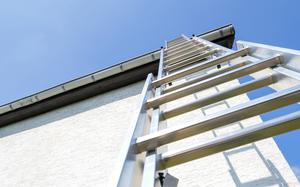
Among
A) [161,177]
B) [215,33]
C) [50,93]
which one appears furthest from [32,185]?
[215,33]

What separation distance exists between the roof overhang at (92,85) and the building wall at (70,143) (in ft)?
0.58

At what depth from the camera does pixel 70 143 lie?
14.8 feet

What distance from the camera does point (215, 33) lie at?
532 centimetres

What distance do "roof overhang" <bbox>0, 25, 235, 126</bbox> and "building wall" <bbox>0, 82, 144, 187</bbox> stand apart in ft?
0.58

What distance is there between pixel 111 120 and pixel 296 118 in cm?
374

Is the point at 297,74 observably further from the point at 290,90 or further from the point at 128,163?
the point at 128,163

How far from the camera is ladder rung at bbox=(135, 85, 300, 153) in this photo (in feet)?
4.06

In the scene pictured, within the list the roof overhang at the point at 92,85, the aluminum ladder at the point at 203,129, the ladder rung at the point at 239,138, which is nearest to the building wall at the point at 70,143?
the roof overhang at the point at 92,85

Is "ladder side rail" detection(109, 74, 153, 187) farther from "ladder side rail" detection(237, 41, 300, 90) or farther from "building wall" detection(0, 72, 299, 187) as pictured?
"building wall" detection(0, 72, 299, 187)

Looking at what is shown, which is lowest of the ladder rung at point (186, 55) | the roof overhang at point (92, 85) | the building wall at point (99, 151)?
the building wall at point (99, 151)

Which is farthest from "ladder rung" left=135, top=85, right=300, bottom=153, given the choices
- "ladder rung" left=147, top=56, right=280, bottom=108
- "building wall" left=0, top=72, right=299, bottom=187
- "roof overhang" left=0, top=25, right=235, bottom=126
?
"roof overhang" left=0, top=25, right=235, bottom=126

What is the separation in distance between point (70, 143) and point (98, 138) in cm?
57

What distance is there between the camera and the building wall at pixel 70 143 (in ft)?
12.6

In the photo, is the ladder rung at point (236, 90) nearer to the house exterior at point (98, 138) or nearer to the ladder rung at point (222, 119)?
the ladder rung at point (222, 119)
